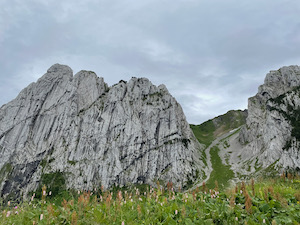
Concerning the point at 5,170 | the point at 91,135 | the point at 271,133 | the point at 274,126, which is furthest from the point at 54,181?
the point at 274,126

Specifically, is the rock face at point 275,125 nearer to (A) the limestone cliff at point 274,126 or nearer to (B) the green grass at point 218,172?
(A) the limestone cliff at point 274,126

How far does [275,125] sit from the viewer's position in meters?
144

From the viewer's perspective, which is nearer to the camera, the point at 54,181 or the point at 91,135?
the point at 54,181

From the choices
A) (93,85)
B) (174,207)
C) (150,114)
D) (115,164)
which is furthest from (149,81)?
(174,207)

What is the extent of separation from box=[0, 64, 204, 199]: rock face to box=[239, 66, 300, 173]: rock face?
44.6 metres

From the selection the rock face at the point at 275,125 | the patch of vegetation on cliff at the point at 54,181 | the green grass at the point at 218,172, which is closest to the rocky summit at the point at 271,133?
the rock face at the point at 275,125

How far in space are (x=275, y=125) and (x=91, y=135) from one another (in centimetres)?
13638

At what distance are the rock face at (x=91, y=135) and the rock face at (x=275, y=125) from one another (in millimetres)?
44566

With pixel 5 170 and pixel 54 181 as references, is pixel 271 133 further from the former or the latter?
pixel 5 170

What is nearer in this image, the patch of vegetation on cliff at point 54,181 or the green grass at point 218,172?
the green grass at point 218,172

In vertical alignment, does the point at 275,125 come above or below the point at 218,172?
above

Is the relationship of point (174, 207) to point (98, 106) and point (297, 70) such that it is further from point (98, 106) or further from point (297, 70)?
point (297, 70)

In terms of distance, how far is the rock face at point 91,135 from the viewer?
140125mm

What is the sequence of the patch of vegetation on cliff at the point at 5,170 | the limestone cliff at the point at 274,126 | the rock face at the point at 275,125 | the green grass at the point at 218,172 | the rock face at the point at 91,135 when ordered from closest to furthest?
1. the limestone cliff at the point at 274,126
2. the rock face at the point at 275,125
3. the green grass at the point at 218,172
4. the rock face at the point at 91,135
5. the patch of vegetation on cliff at the point at 5,170
